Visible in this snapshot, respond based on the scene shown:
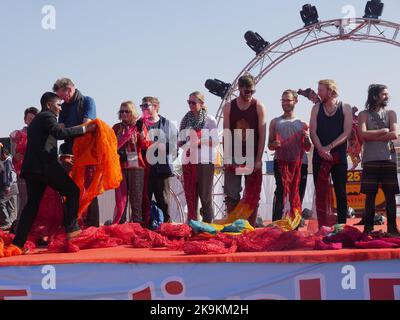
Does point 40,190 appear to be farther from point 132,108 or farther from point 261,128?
point 261,128

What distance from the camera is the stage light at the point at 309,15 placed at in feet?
Answer: 69.5

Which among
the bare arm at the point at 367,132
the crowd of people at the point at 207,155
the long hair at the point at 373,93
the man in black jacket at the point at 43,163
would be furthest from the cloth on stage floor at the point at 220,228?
the long hair at the point at 373,93

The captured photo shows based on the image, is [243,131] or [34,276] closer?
[34,276]

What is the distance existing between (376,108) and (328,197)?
1484mm

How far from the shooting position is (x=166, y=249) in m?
5.48

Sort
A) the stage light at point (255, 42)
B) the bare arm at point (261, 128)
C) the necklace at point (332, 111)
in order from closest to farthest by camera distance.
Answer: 1. the necklace at point (332, 111)
2. the bare arm at point (261, 128)
3. the stage light at point (255, 42)

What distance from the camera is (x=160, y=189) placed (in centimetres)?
733

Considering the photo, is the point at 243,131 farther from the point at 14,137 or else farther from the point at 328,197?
the point at 14,137

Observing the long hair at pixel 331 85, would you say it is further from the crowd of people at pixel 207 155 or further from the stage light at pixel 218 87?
the stage light at pixel 218 87

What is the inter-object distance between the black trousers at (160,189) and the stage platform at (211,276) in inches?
95.3

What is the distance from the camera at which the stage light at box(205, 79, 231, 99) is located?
22.2 m

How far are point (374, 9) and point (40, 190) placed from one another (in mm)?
17555

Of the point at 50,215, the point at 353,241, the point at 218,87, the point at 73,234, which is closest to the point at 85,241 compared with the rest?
the point at 73,234
